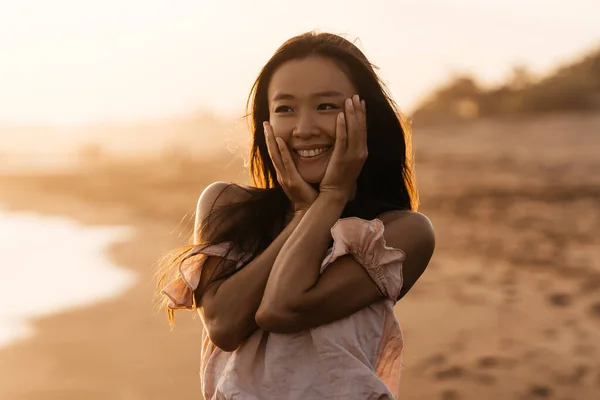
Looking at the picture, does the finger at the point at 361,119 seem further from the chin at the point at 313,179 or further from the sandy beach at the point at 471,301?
the sandy beach at the point at 471,301

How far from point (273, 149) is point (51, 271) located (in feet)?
32.5

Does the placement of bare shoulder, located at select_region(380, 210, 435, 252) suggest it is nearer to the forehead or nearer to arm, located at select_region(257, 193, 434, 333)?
arm, located at select_region(257, 193, 434, 333)

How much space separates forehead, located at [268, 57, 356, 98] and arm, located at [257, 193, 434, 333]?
31 cm

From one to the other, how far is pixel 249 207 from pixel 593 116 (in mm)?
17201

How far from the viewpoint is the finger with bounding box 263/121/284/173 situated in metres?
2.73

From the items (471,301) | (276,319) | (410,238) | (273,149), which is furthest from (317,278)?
(471,301)

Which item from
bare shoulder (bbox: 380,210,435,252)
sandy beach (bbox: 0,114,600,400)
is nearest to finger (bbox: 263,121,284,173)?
bare shoulder (bbox: 380,210,435,252)

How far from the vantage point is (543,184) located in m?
15.6

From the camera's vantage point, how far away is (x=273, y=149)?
2.73m

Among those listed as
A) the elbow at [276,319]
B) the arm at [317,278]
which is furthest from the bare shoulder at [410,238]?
the elbow at [276,319]

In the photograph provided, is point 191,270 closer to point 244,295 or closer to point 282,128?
point 244,295

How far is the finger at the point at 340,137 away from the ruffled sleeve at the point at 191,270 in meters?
0.43

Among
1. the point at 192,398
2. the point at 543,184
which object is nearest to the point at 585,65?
the point at 543,184

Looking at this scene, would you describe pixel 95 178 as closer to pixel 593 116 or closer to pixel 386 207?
pixel 593 116
